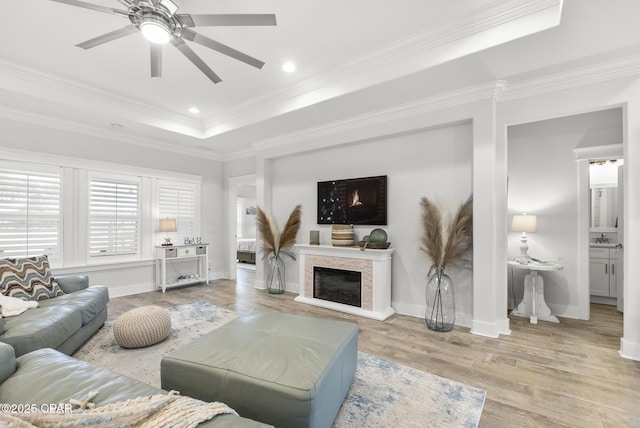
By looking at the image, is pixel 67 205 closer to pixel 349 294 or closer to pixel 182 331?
pixel 182 331

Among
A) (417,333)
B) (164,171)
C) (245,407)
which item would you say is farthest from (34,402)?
(164,171)

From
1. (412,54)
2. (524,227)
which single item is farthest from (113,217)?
(524,227)

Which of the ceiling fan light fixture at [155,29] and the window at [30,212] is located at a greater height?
the ceiling fan light fixture at [155,29]

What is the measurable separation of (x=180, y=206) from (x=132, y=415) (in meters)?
5.33

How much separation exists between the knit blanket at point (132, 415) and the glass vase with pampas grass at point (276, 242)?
13.2 ft

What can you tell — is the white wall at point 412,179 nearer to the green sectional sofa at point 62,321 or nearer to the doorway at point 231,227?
the doorway at point 231,227

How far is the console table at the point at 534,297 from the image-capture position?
A: 3697mm

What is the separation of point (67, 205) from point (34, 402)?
14.2 feet

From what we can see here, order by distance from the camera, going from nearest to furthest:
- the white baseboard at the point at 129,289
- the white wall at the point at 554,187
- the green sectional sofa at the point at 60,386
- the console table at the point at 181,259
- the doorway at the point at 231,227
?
1. the green sectional sofa at the point at 60,386
2. the white wall at the point at 554,187
3. the white baseboard at the point at 129,289
4. the console table at the point at 181,259
5. the doorway at the point at 231,227

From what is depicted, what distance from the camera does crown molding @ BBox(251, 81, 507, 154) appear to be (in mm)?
3308

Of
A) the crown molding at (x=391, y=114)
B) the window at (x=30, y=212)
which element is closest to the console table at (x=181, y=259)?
the window at (x=30, y=212)

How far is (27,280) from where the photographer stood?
3.06 m

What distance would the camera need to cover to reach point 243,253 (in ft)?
29.1

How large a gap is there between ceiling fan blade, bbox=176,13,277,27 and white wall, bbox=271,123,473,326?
2646 mm
